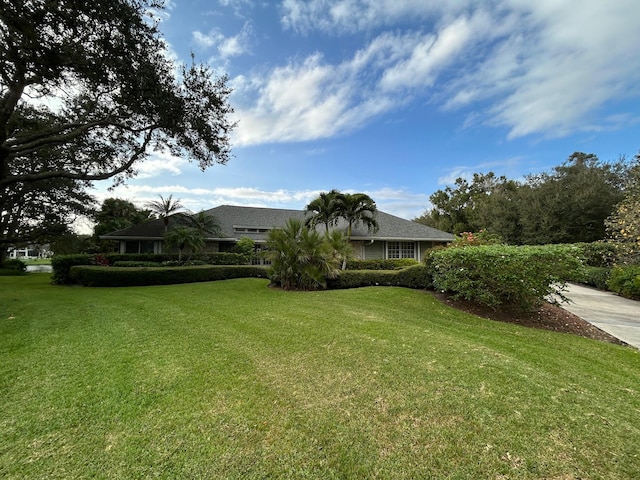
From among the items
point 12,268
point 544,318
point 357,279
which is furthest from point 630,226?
point 12,268

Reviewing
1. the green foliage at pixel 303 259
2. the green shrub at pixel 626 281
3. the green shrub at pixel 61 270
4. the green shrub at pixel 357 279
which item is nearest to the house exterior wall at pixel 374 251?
the green shrub at pixel 357 279

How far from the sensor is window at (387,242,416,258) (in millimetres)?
21234

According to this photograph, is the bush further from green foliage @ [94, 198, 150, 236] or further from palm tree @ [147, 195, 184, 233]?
palm tree @ [147, 195, 184, 233]

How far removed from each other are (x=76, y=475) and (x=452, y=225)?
44503mm

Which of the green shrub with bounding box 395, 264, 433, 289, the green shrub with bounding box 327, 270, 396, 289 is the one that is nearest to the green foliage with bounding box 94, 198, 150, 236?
the green shrub with bounding box 327, 270, 396, 289

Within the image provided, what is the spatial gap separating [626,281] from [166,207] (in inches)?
984

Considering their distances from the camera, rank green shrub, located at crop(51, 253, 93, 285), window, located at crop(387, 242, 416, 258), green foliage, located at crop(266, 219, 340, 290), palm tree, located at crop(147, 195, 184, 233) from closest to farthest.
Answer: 1. green foliage, located at crop(266, 219, 340, 290)
2. green shrub, located at crop(51, 253, 93, 285)
3. palm tree, located at crop(147, 195, 184, 233)
4. window, located at crop(387, 242, 416, 258)

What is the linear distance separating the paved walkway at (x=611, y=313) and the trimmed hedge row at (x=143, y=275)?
38.3 ft

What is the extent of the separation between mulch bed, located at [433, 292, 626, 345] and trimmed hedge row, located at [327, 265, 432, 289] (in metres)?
2.07

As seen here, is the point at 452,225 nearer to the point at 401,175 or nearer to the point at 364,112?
the point at 401,175

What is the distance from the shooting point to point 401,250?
70.3 ft

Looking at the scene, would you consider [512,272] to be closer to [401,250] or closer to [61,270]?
[401,250]

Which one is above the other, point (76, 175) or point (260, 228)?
point (76, 175)

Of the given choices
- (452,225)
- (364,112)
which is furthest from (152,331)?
(452,225)
